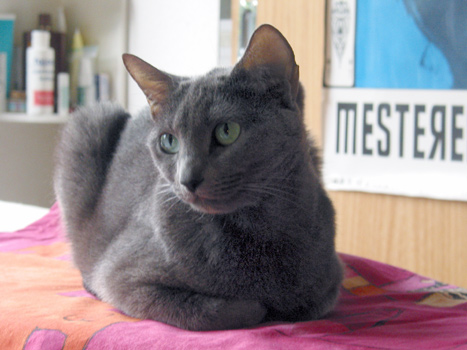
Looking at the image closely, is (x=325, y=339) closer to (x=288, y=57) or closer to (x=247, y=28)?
(x=288, y=57)

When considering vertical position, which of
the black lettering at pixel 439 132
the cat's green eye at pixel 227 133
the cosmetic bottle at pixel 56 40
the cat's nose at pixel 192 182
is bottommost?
the cat's nose at pixel 192 182

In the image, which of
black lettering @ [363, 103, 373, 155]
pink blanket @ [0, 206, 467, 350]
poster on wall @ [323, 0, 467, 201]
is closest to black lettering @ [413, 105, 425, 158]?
poster on wall @ [323, 0, 467, 201]

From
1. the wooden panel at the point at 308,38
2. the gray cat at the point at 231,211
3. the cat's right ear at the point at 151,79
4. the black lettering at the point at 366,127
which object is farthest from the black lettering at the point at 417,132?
the cat's right ear at the point at 151,79

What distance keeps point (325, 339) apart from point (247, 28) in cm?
126

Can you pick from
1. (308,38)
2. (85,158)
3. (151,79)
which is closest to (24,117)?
(85,158)

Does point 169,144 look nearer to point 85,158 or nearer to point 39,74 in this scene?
point 85,158

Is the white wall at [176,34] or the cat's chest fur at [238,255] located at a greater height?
the white wall at [176,34]

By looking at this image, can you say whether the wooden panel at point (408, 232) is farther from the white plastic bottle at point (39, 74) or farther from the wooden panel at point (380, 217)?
the white plastic bottle at point (39, 74)

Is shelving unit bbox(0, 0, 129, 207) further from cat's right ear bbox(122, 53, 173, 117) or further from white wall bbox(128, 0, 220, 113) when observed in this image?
cat's right ear bbox(122, 53, 173, 117)

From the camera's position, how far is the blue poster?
1.43 m

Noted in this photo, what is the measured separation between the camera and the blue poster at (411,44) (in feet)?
4.69

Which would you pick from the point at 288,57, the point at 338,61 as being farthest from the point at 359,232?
the point at 288,57

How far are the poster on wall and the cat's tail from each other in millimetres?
593

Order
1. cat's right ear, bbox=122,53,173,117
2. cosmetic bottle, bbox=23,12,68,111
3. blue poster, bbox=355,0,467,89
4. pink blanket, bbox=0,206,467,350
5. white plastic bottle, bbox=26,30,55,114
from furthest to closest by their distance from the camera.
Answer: cosmetic bottle, bbox=23,12,68,111, white plastic bottle, bbox=26,30,55,114, blue poster, bbox=355,0,467,89, cat's right ear, bbox=122,53,173,117, pink blanket, bbox=0,206,467,350
